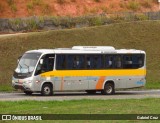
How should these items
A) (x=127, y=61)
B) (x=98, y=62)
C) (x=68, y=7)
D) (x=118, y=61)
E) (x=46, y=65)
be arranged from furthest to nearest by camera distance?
(x=68, y=7) < (x=127, y=61) < (x=118, y=61) < (x=98, y=62) < (x=46, y=65)

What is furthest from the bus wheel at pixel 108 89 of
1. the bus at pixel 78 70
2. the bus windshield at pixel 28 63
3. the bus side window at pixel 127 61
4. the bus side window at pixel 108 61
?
the bus windshield at pixel 28 63

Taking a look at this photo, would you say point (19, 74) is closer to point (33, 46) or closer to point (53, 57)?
point (53, 57)

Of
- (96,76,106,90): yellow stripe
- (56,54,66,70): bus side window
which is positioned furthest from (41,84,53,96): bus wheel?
(96,76,106,90): yellow stripe

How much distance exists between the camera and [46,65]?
106 feet

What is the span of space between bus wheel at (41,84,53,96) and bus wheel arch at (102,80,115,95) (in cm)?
350

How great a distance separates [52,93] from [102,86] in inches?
A: 127

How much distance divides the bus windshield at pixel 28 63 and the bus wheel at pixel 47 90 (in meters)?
1.21

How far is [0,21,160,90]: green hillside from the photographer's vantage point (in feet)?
152

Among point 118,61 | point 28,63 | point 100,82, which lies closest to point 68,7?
point 118,61

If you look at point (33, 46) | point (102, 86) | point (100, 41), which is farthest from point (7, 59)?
point (102, 86)

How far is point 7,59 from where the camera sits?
150ft

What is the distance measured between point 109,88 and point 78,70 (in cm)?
242

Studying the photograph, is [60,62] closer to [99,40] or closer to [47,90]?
[47,90]

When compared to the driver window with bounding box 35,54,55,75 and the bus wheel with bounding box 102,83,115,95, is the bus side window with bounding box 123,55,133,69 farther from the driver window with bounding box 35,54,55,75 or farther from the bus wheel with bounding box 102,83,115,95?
the driver window with bounding box 35,54,55,75
